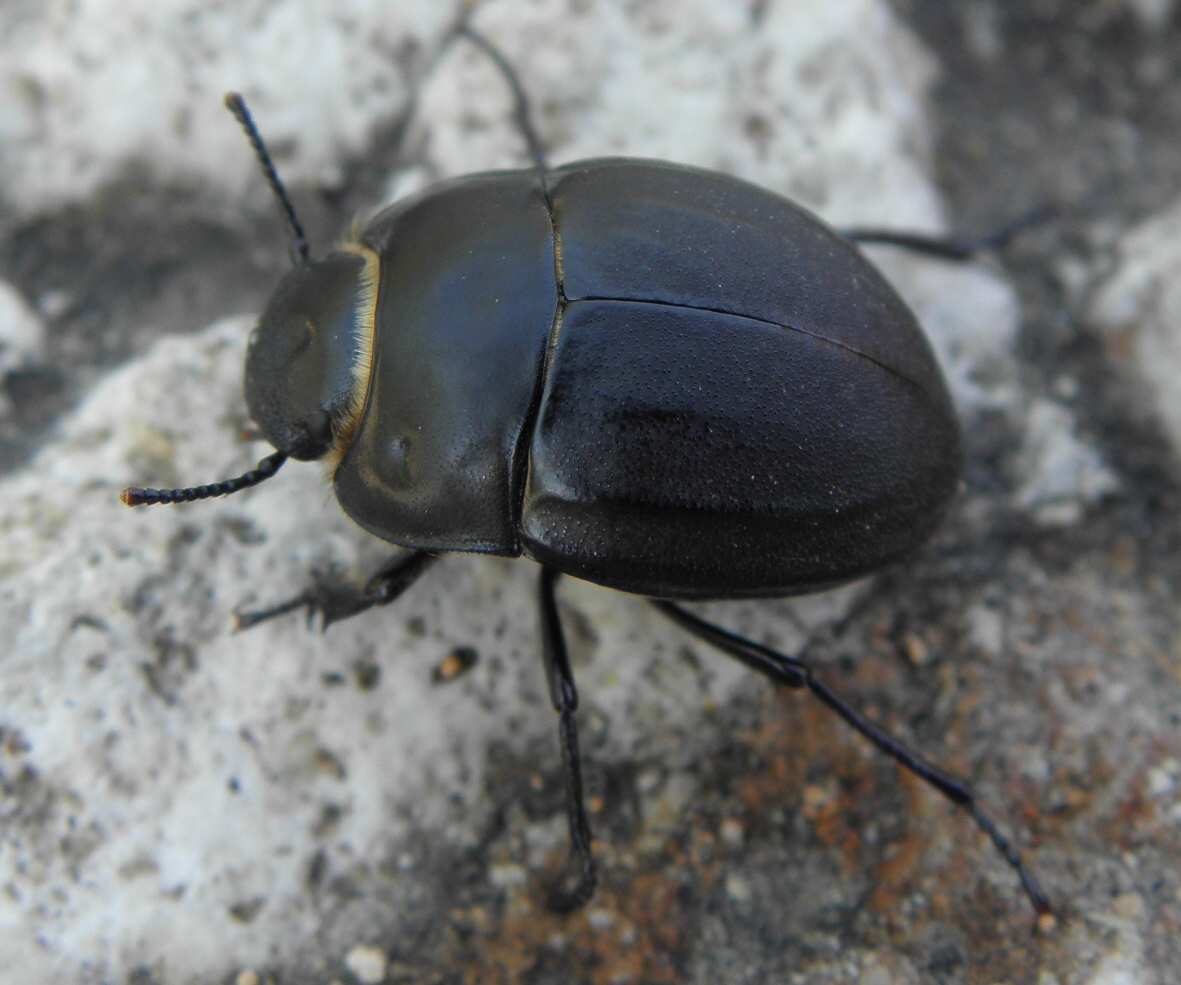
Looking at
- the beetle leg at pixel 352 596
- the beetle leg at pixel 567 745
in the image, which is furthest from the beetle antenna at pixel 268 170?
the beetle leg at pixel 567 745

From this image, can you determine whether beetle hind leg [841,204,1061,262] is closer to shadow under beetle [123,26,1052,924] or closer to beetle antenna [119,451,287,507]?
shadow under beetle [123,26,1052,924]

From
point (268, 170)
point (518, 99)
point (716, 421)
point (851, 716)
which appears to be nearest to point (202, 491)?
point (268, 170)

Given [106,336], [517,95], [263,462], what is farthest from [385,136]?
[263,462]

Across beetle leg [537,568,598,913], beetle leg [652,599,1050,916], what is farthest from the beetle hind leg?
beetle leg [537,568,598,913]

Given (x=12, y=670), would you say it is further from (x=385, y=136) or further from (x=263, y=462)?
(x=385, y=136)

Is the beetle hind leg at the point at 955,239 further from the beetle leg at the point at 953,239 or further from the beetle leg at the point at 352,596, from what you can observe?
the beetle leg at the point at 352,596

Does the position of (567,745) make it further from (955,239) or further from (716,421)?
(955,239)
